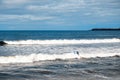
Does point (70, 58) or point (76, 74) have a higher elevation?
point (70, 58)

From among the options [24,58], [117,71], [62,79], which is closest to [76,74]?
[62,79]

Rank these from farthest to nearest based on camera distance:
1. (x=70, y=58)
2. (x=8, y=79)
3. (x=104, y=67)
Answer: (x=70, y=58) → (x=104, y=67) → (x=8, y=79)

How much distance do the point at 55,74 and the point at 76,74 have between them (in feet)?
3.41

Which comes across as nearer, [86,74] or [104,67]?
[86,74]

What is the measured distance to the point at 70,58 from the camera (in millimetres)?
22250

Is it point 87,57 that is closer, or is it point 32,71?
point 32,71

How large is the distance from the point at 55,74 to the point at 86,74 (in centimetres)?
155

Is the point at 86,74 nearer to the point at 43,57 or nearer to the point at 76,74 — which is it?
the point at 76,74

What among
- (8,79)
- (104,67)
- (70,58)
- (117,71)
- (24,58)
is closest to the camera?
(8,79)

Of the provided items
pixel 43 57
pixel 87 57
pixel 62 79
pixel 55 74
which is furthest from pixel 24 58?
pixel 62 79

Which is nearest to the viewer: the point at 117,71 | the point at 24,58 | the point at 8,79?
the point at 8,79

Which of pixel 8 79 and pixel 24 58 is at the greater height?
pixel 24 58

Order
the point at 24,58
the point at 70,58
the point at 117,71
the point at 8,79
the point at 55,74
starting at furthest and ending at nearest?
1. the point at 70,58
2. the point at 24,58
3. the point at 117,71
4. the point at 55,74
5. the point at 8,79

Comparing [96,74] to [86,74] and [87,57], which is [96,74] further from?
[87,57]
